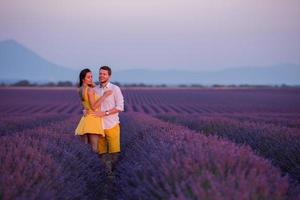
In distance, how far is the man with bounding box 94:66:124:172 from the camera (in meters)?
7.33

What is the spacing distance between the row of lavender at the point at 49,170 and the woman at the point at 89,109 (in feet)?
0.64

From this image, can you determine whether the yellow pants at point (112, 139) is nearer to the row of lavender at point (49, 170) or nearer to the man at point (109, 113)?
the man at point (109, 113)

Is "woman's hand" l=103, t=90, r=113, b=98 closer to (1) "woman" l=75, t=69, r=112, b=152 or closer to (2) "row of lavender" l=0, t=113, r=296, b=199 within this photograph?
(1) "woman" l=75, t=69, r=112, b=152

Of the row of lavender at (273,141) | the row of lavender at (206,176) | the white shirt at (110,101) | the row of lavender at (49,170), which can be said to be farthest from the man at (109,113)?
the row of lavender at (206,176)

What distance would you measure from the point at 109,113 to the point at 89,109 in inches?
11.1

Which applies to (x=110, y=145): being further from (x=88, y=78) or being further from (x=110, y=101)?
(x=88, y=78)

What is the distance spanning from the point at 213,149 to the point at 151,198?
3.75 ft

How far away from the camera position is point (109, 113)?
7.41 m

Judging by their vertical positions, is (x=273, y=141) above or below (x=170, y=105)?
above

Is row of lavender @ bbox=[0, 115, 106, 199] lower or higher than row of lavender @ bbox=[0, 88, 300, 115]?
higher

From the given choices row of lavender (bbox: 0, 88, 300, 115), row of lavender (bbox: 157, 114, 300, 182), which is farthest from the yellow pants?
row of lavender (bbox: 0, 88, 300, 115)

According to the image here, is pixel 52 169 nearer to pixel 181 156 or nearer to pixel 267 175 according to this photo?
pixel 181 156

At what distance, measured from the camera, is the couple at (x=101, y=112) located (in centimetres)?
715

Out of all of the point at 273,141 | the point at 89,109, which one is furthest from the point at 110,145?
the point at 273,141
